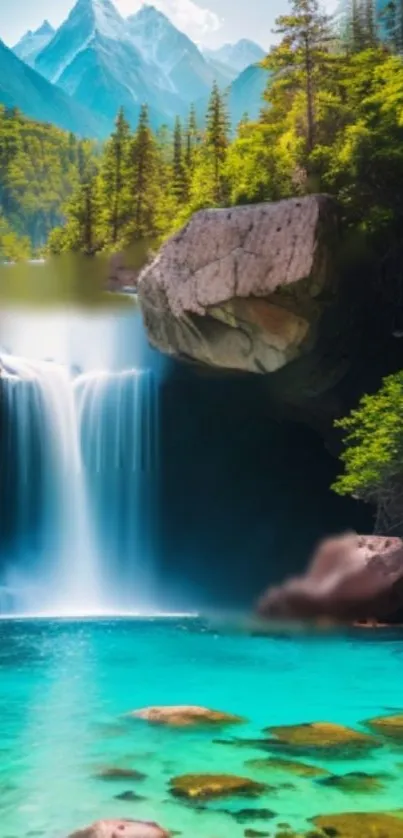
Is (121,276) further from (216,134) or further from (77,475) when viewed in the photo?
(77,475)

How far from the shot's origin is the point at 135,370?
19.8 meters

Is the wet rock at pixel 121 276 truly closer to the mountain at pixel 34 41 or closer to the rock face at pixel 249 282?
the rock face at pixel 249 282

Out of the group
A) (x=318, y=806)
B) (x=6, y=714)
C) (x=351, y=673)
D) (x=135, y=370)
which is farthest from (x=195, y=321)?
(x=318, y=806)

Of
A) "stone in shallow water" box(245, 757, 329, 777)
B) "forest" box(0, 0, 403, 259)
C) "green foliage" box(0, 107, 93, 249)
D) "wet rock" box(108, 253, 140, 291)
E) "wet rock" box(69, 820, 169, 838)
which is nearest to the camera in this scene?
"wet rock" box(69, 820, 169, 838)

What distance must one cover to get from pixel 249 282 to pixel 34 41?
450ft

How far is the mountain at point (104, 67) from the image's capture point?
382 feet

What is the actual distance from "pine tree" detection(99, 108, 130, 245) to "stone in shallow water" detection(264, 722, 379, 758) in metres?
28.1

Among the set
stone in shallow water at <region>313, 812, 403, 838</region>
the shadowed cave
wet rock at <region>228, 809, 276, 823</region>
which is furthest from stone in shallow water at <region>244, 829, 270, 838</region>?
the shadowed cave

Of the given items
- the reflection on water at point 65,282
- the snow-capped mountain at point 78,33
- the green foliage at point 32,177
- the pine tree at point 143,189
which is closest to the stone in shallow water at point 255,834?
the reflection on water at point 65,282

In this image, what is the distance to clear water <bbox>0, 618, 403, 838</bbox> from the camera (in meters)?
6.67

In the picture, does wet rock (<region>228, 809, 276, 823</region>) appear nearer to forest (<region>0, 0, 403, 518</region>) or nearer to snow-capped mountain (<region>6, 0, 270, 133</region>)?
forest (<region>0, 0, 403, 518</region>)

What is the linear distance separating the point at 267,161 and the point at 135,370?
4718mm

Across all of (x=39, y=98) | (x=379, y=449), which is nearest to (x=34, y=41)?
(x=39, y=98)

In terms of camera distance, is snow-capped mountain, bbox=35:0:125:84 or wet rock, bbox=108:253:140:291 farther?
snow-capped mountain, bbox=35:0:125:84
